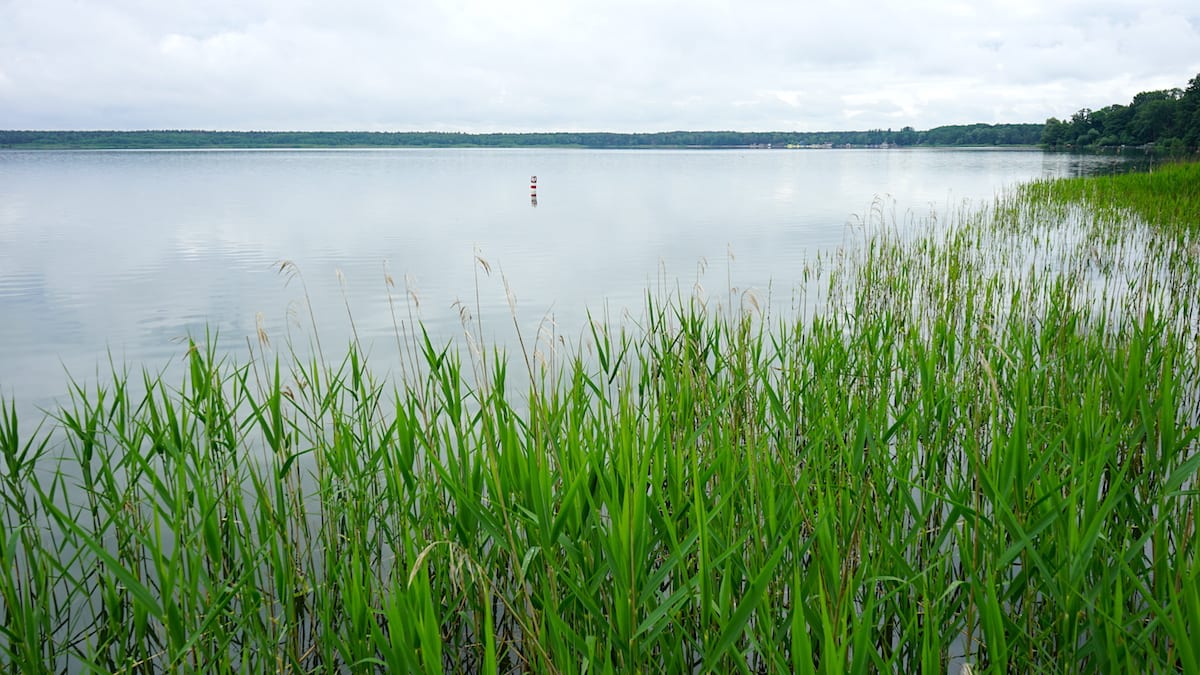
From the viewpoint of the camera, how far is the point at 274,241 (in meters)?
17.1

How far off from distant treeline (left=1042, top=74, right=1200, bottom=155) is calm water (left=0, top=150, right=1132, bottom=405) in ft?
108

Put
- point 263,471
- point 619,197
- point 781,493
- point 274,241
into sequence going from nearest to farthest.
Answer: point 781,493, point 263,471, point 274,241, point 619,197

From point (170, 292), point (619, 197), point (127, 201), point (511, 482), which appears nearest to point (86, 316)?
point (170, 292)

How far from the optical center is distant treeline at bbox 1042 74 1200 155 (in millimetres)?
50938

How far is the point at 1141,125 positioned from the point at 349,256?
68999mm

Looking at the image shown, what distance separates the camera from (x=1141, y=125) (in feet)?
207

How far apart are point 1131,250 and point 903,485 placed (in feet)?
39.5

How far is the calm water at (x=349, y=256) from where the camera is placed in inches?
367

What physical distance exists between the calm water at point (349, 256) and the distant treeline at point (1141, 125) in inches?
1299

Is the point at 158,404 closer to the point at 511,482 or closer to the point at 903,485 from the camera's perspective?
the point at 511,482

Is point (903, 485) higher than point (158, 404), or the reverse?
point (903, 485)

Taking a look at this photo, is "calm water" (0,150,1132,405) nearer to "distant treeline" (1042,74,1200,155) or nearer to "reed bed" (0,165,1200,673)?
"reed bed" (0,165,1200,673)

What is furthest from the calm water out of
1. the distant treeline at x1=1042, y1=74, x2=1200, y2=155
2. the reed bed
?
the distant treeline at x1=1042, y1=74, x2=1200, y2=155

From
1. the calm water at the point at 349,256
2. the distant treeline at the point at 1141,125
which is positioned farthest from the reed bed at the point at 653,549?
the distant treeline at the point at 1141,125
